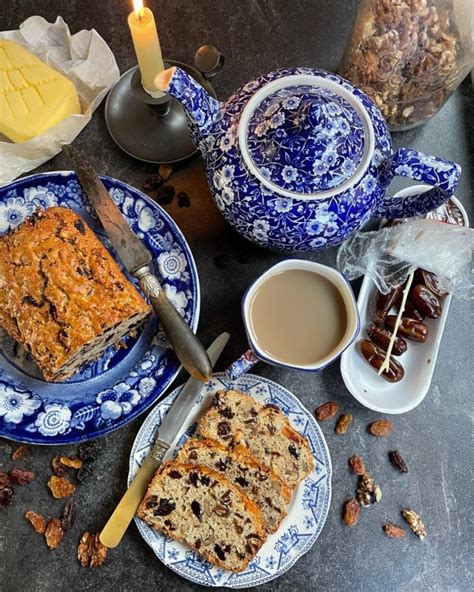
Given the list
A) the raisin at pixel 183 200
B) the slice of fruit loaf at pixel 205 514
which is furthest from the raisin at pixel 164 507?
the raisin at pixel 183 200

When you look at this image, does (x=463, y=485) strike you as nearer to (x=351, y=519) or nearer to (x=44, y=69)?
(x=351, y=519)

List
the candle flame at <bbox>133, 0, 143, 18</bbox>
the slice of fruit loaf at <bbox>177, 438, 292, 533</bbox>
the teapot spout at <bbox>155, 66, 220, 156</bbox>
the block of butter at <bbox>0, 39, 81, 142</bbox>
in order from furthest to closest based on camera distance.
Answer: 1. the block of butter at <bbox>0, 39, 81, 142</bbox>
2. the slice of fruit loaf at <bbox>177, 438, 292, 533</bbox>
3. the candle flame at <bbox>133, 0, 143, 18</bbox>
4. the teapot spout at <bbox>155, 66, 220, 156</bbox>

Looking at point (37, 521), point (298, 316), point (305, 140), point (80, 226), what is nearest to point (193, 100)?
point (305, 140)

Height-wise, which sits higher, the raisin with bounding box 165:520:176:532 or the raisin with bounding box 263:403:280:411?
the raisin with bounding box 263:403:280:411

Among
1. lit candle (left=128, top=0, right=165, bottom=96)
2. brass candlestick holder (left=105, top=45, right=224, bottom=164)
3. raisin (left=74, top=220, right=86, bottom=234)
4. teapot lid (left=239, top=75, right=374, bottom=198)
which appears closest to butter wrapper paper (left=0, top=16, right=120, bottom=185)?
brass candlestick holder (left=105, top=45, right=224, bottom=164)

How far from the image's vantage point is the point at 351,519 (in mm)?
1435

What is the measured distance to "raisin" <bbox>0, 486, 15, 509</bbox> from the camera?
1.41m

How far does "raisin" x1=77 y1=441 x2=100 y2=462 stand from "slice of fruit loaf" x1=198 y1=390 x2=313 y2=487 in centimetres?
25

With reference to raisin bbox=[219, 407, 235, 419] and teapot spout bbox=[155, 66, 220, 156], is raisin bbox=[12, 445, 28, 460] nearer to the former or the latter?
raisin bbox=[219, 407, 235, 419]

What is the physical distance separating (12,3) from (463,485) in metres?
1.63

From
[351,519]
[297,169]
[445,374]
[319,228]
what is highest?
[297,169]

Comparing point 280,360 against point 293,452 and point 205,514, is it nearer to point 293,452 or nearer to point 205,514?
point 293,452

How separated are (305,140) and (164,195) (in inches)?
20.3

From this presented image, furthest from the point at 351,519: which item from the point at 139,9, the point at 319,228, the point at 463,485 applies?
the point at 139,9
